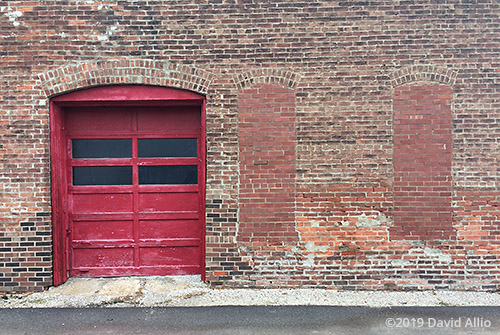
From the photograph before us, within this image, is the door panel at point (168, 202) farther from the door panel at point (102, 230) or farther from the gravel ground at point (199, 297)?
the gravel ground at point (199, 297)

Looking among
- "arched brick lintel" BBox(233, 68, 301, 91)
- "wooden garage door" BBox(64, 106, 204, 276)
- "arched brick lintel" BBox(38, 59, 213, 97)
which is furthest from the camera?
"wooden garage door" BBox(64, 106, 204, 276)

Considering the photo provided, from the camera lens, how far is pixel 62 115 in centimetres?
507

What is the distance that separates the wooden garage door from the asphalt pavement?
942 mm

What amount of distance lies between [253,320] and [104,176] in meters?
3.02

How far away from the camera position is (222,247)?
4965 mm

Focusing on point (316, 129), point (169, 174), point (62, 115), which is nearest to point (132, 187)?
point (169, 174)

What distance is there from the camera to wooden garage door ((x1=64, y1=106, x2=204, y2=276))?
5.16 metres

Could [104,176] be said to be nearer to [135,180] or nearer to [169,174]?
[135,180]

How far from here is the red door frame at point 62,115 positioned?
4.89m

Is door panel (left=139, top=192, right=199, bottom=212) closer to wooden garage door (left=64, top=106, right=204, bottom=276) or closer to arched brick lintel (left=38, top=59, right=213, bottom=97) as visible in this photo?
wooden garage door (left=64, top=106, right=204, bottom=276)

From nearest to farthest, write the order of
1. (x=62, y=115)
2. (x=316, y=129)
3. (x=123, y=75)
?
(x=123, y=75) < (x=316, y=129) < (x=62, y=115)

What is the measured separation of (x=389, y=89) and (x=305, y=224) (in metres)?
2.29

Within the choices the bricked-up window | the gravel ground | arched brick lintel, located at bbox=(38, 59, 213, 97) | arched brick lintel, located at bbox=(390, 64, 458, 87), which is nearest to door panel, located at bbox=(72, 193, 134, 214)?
the gravel ground

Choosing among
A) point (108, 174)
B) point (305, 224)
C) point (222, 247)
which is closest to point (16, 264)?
point (108, 174)
